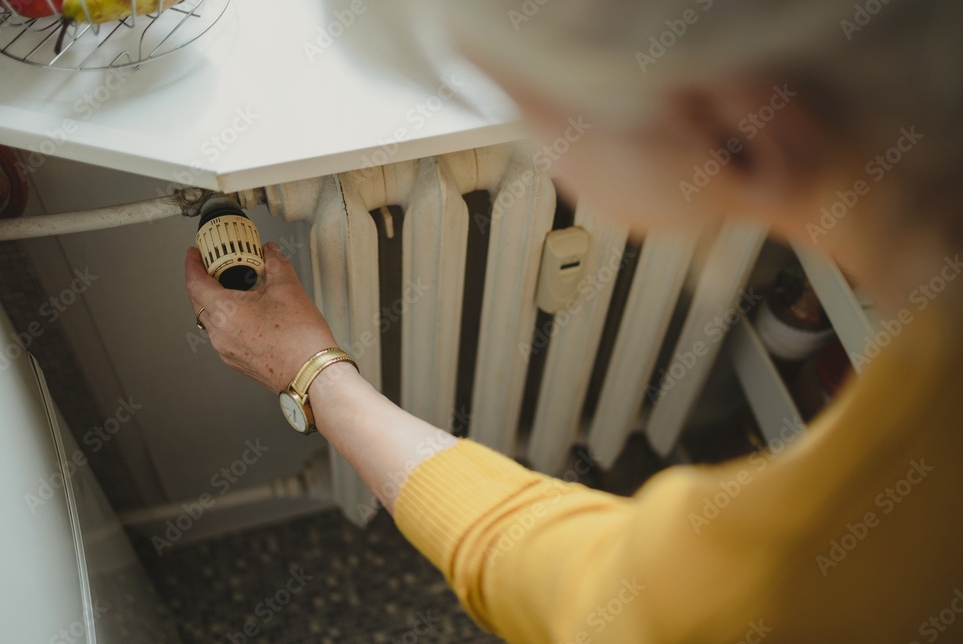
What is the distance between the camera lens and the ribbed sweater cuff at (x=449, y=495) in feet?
1.65

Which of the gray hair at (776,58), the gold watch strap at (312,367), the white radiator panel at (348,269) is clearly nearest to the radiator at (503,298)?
the white radiator panel at (348,269)

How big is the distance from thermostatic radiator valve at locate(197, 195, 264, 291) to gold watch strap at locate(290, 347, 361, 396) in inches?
3.5

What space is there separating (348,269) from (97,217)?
0.21 meters

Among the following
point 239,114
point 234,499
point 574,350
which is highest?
point 239,114

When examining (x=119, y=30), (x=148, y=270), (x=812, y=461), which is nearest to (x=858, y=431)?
(x=812, y=461)

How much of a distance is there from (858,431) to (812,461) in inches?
1.0

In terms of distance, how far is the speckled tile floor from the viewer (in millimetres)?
1104

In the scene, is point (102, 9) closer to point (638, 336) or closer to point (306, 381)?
point (306, 381)

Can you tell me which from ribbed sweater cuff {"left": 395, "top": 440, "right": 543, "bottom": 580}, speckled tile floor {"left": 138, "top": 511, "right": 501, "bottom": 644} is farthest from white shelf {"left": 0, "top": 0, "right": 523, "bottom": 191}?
speckled tile floor {"left": 138, "top": 511, "right": 501, "bottom": 644}

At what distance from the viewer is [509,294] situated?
30.9 inches

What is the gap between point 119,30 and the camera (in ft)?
1.85

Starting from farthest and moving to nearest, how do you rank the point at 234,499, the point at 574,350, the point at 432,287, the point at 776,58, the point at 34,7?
the point at 234,499
the point at 574,350
the point at 432,287
the point at 34,7
the point at 776,58

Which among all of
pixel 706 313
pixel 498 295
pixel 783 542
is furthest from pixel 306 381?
pixel 706 313

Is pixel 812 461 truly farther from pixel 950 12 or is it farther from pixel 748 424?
pixel 748 424
